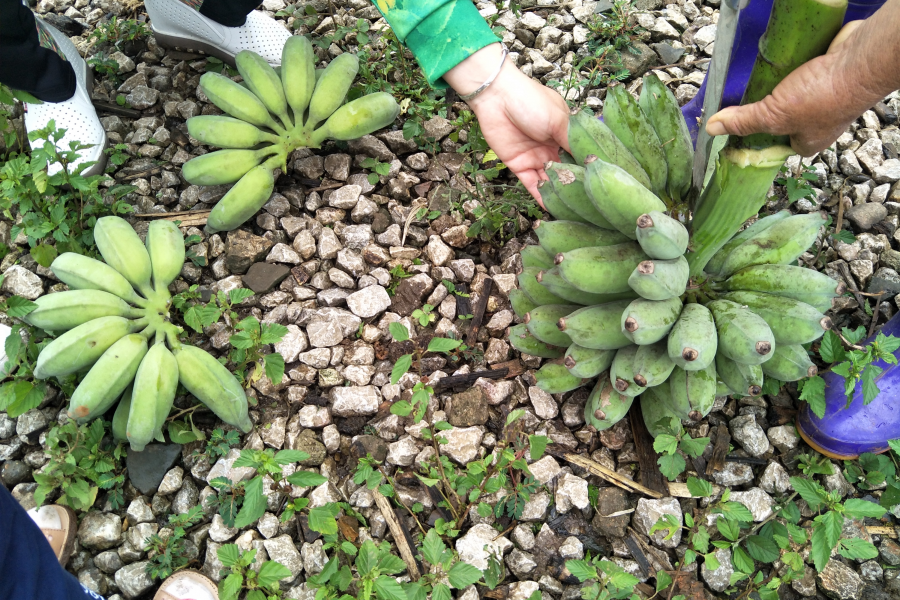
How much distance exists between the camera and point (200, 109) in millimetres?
2570

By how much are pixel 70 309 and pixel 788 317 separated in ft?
6.00

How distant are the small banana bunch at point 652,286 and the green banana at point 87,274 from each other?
3.90 ft

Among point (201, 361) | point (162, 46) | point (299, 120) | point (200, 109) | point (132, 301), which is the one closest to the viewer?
point (201, 361)

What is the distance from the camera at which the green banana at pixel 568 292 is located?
1478mm

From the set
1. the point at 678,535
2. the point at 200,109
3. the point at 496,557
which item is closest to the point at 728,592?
the point at 678,535

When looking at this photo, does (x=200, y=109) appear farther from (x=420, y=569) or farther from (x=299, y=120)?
(x=420, y=569)

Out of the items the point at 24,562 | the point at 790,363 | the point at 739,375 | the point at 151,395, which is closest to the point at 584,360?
the point at 739,375

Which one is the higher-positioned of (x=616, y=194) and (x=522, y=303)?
(x=616, y=194)

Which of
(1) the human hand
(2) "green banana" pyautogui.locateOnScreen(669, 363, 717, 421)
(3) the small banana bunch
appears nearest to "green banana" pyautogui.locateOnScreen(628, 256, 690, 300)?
(3) the small banana bunch

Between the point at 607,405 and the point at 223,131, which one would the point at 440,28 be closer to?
the point at 223,131

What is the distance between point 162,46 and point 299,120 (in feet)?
3.55

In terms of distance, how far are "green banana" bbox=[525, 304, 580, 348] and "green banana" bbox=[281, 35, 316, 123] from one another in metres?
1.20

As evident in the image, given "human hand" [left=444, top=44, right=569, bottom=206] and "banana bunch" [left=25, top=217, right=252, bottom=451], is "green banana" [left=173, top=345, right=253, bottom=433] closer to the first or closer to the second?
"banana bunch" [left=25, top=217, right=252, bottom=451]

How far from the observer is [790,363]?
142 cm
